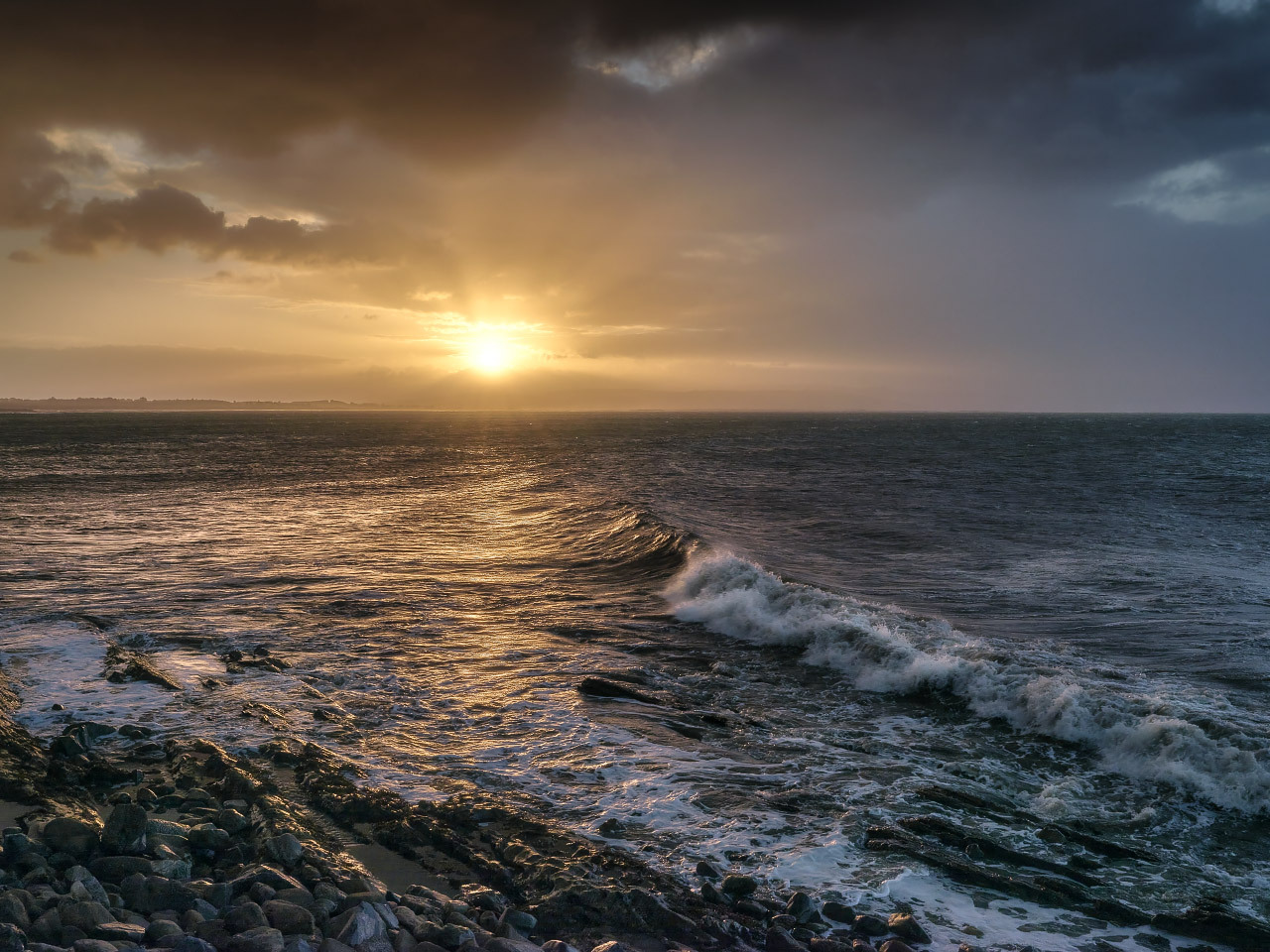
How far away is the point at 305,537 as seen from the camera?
2897cm

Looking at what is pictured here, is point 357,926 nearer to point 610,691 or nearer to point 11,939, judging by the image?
point 11,939

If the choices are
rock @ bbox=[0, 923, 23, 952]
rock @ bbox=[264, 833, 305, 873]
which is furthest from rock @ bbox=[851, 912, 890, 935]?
rock @ bbox=[0, 923, 23, 952]

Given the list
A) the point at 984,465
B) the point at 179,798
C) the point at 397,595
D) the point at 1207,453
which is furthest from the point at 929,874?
the point at 1207,453

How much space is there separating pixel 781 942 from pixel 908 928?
1.24 metres

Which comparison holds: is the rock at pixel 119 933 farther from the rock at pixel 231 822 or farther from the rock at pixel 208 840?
the rock at pixel 231 822

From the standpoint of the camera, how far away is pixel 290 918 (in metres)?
6.01

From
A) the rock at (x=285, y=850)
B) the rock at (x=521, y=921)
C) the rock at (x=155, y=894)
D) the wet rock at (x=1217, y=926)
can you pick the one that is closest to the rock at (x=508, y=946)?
the rock at (x=521, y=921)

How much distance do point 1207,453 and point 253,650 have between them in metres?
93.7

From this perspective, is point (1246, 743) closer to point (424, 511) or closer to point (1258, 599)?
point (1258, 599)

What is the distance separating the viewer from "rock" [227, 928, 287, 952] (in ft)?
18.1

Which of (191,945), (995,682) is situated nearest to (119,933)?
(191,945)

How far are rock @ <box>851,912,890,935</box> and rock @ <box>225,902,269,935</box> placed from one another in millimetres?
4927

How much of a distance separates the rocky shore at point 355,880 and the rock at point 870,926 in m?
0.02

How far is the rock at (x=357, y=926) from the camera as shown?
5867mm
